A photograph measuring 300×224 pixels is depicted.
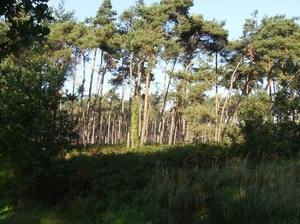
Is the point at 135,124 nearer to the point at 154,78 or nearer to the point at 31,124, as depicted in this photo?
the point at 154,78

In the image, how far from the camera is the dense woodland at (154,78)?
848cm

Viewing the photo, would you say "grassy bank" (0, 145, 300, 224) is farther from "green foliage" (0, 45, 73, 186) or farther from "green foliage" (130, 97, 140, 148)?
"green foliage" (130, 97, 140, 148)

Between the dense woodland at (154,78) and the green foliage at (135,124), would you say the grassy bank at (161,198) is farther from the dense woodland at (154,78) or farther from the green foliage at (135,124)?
the green foliage at (135,124)

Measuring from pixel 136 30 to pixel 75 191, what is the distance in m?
28.7

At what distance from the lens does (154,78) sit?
140 ft

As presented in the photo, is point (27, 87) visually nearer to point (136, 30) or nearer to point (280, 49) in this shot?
point (136, 30)

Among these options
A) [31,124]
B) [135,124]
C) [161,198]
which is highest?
A: [135,124]

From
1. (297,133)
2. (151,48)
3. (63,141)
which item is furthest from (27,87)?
(151,48)

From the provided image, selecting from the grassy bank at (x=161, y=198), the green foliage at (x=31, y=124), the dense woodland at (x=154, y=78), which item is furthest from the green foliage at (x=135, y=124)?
the grassy bank at (x=161, y=198)

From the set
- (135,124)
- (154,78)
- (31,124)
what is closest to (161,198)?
(31,124)

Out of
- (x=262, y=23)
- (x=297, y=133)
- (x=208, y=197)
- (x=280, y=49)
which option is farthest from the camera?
(x=262, y=23)

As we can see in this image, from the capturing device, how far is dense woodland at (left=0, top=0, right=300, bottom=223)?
8.48m

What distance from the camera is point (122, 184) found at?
7.48 metres

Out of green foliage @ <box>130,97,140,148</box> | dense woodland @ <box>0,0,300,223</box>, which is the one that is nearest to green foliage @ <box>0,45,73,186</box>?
dense woodland @ <box>0,0,300,223</box>
